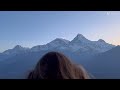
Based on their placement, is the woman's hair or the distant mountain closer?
the woman's hair

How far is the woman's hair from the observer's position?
155 centimetres

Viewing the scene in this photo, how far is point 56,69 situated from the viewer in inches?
61.1

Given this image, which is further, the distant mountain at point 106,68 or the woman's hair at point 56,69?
the distant mountain at point 106,68

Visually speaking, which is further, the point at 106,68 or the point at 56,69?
the point at 106,68

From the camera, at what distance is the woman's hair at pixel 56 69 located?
60.9 inches
